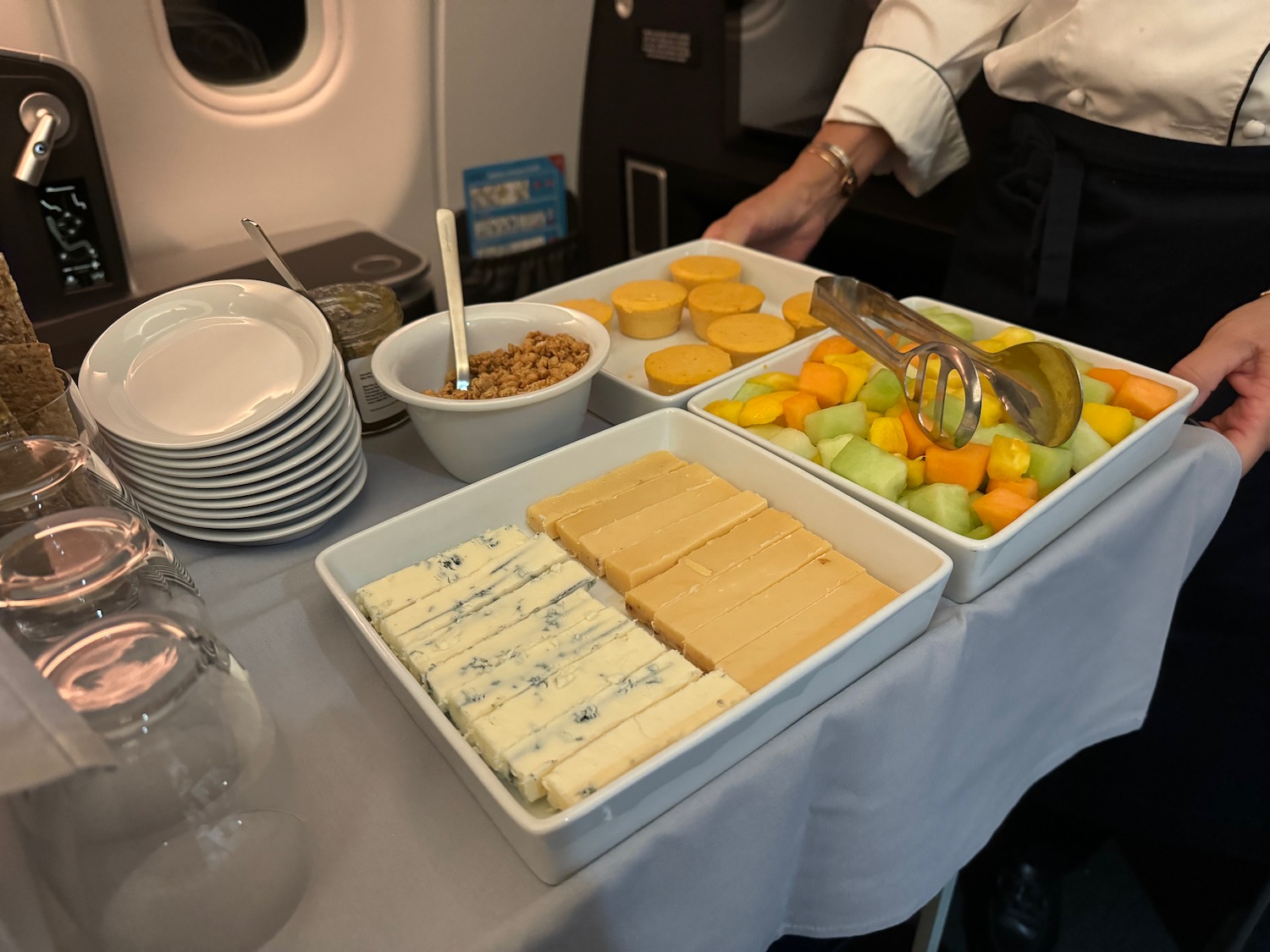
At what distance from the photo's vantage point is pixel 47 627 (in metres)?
0.44

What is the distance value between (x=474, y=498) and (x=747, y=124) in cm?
129

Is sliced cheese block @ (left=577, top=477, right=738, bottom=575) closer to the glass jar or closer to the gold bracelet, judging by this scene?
the glass jar

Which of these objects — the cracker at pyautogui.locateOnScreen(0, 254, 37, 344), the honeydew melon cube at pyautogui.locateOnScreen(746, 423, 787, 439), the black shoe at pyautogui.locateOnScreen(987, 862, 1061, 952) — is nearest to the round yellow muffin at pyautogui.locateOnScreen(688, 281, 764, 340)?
the honeydew melon cube at pyautogui.locateOnScreen(746, 423, 787, 439)

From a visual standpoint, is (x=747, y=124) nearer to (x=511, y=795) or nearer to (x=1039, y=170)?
(x=1039, y=170)

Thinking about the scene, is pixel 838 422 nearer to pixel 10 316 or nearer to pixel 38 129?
pixel 10 316

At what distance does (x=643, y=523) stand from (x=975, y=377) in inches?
12.9

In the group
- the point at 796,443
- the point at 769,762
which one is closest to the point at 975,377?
the point at 796,443

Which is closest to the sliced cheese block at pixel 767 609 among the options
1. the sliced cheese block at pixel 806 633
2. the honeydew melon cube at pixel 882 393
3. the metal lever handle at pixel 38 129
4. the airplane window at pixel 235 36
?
the sliced cheese block at pixel 806 633

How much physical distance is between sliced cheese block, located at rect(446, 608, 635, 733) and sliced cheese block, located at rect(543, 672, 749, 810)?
7 centimetres

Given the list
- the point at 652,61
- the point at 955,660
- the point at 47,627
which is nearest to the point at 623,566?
the point at 955,660

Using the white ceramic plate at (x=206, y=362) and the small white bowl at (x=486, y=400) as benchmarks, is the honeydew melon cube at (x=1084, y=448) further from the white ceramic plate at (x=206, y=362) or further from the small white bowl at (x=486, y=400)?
the white ceramic plate at (x=206, y=362)

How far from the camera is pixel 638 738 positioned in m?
0.51

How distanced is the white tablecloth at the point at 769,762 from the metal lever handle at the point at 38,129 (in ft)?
1.98

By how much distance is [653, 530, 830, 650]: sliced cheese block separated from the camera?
613mm
